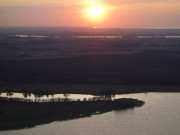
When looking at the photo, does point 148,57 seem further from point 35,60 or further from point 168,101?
point 168,101

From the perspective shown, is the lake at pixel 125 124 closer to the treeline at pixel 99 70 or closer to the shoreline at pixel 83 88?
the shoreline at pixel 83 88

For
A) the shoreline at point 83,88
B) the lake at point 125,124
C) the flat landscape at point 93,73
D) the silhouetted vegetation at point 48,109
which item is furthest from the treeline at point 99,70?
the lake at point 125,124

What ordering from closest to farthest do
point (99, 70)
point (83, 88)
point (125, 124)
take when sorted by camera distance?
point (125, 124) → point (83, 88) → point (99, 70)

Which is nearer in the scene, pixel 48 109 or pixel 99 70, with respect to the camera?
pixel 48 109

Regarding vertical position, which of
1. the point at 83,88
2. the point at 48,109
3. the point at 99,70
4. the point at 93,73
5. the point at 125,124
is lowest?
the point at 125,124

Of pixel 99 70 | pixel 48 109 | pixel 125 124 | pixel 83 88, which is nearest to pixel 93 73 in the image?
pixel 99 70

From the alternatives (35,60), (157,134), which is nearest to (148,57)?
(35,60)

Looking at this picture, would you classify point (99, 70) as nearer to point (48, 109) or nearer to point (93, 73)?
point (93, 73)

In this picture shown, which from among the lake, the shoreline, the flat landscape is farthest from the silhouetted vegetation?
the flat landscape

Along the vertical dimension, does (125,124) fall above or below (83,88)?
below
